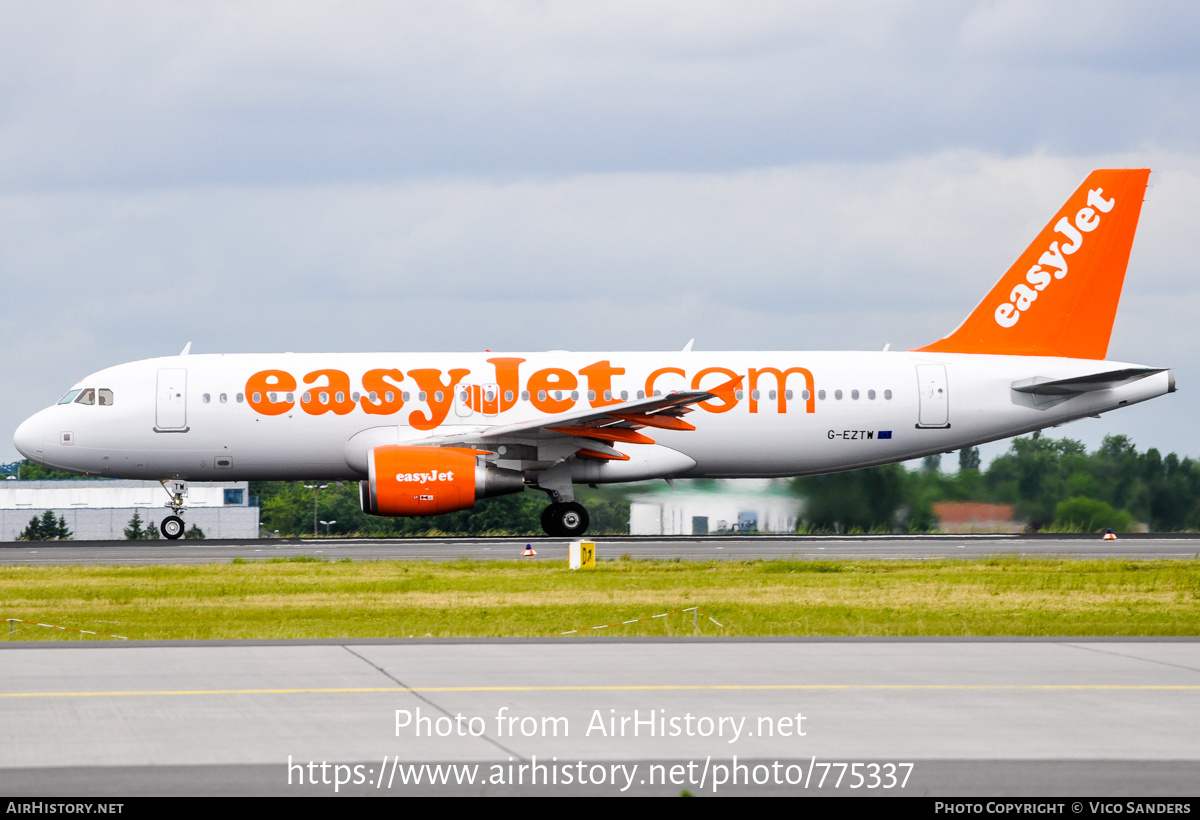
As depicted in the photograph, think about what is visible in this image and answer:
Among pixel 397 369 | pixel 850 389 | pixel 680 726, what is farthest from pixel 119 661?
pixel 850 389

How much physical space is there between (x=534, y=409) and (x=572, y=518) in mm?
2531

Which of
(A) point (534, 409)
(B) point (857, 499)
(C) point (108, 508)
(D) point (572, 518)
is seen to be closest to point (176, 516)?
(A) point (534, 409)

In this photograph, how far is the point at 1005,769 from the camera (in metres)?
7.29

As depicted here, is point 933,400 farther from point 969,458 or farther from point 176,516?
point 176,516

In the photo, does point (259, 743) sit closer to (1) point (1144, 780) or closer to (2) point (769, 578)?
(1) point (1144, 780)

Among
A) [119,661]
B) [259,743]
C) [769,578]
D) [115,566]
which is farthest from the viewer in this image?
[115,566]

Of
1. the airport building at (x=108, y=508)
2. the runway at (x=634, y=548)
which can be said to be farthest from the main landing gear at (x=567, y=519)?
the airport building at (x=108, y=508)

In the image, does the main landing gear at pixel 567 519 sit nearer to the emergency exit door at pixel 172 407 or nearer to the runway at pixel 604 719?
the emergency exit door at pixel 172 407

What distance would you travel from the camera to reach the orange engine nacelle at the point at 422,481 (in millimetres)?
28344

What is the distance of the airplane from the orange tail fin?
0.05 meters

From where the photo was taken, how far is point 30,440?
31.5 meters

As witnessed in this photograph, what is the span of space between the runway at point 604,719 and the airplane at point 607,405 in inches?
706
